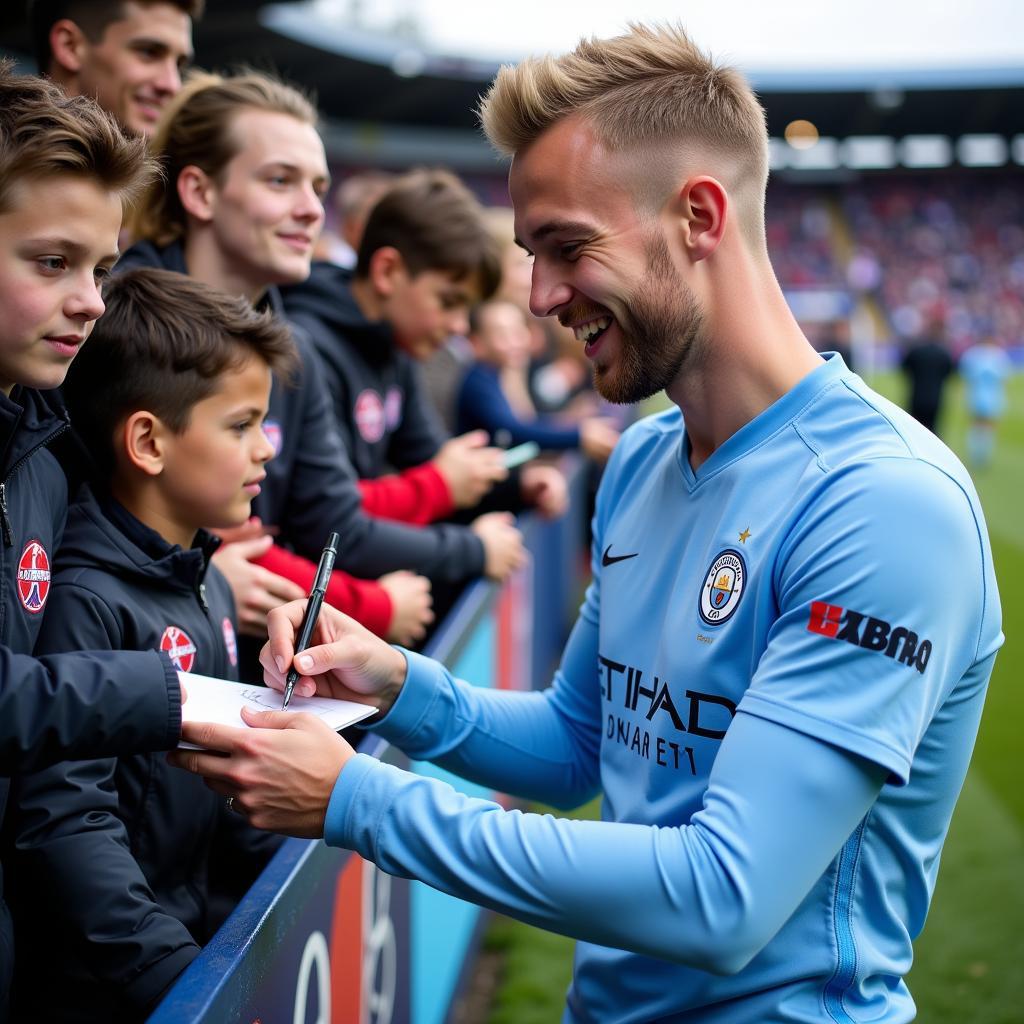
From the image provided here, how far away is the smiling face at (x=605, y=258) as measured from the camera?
1.62 meters

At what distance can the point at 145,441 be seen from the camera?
2.00 m

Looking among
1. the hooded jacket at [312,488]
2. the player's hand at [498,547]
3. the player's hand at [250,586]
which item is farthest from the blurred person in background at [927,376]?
the player's hand at [250,586]

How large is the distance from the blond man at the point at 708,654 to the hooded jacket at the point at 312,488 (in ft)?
3.59

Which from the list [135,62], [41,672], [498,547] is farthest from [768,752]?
[135,62]

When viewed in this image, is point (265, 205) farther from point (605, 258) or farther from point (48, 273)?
point (605, 258)

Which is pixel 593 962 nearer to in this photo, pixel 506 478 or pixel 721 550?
pixel 721 550

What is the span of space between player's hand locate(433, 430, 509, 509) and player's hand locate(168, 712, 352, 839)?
7.07 ft

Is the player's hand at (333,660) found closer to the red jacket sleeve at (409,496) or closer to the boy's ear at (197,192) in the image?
the boy's ear at (197,192)

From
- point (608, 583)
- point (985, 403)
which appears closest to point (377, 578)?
point (608, 583)

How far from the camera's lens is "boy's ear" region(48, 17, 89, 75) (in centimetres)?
321

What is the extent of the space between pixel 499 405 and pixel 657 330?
3571mm

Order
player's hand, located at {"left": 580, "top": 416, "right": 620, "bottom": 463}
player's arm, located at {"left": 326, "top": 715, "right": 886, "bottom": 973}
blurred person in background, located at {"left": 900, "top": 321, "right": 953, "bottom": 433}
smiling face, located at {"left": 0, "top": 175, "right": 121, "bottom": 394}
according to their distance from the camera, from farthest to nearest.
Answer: blurred person in background, located at {"left": 900, "top": 321, "right": 953, "bottom": 433}, player's hand, located at {"left": 580, "top": 416, "right": 620, "bottom": 463}, smiling face, located at {"left": 0, "top": 175, "right": 121, "bottom": 394}, player's arm, located at {"left": 326, "top": 715, "right": 886, "bottom": 973}

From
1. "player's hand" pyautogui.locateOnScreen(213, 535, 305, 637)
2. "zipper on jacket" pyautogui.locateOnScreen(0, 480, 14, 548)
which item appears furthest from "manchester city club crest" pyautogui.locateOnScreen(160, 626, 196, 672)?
"player's hand" pyautogui.locateOnScreen(213, 535, 305, 637)

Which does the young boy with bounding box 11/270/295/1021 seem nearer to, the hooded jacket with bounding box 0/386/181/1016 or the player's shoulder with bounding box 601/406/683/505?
the hooded jacket with bounding box 0/386/181/1016
